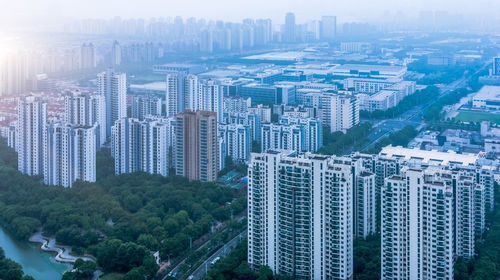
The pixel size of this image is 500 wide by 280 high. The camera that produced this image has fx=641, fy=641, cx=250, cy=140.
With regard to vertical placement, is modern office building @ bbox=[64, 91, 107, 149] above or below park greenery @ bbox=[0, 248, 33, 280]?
above

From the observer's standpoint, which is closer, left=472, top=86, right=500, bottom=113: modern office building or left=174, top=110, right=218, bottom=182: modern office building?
left=174, top=110, right=218, bottom=182: modern office building

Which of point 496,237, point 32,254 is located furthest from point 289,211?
point 32,254

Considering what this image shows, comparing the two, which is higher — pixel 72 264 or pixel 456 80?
pixel 456 80

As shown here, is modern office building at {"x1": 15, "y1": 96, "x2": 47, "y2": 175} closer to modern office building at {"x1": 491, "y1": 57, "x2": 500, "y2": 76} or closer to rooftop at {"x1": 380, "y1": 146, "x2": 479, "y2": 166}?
rooftop at {"x1": 380, "y1": 146, "x2": 479, "y2": 166}

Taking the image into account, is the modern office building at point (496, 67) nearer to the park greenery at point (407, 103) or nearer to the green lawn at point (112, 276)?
the park greenery at point (407, 103)

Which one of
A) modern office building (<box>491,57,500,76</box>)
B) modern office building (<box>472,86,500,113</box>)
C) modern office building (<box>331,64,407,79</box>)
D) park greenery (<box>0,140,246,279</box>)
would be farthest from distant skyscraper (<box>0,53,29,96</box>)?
modern office building (<box>491,57,500,76</box>)

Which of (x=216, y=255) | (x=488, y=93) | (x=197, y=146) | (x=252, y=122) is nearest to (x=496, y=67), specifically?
(x=488, y=93)

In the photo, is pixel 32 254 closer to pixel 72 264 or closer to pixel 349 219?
pixel 72 264

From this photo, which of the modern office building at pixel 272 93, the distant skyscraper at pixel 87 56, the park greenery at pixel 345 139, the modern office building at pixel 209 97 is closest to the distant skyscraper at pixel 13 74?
the distant skyscraper at pixel 87 56
